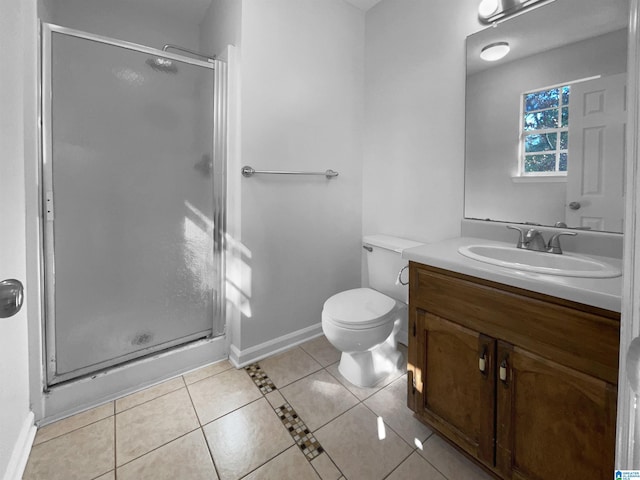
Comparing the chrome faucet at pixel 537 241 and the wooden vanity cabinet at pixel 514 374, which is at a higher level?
the chrome faucet at pixel 537 241

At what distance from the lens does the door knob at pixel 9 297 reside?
0.59m

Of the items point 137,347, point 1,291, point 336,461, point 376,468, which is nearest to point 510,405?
point 376,468

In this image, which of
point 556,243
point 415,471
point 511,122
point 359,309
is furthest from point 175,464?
point 511,122

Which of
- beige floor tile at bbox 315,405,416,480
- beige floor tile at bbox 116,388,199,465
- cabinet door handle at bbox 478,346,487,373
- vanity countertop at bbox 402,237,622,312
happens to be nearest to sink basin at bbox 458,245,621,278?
vanity countertop at bbox 402,237,622,312

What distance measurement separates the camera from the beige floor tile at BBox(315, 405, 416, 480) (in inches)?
47.3

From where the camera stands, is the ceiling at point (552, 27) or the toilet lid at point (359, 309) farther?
the toilet lid at point (359, 309)

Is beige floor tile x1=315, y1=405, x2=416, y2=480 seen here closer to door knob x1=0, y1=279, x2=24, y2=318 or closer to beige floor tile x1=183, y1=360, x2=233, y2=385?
beige floor tile x1=183, y1=360, x2=233, y2=385

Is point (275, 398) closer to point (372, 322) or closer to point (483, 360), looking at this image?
point (372, 322)

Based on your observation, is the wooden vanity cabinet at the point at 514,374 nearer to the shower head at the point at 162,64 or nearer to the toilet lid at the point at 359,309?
the toilet lid at the point at 359,309

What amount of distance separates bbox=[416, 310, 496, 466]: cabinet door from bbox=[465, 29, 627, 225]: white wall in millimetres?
708

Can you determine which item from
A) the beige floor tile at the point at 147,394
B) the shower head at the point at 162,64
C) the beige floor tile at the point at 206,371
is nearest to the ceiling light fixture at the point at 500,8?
the shower head at the point at 162,64

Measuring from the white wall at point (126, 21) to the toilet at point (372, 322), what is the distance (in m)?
2.31

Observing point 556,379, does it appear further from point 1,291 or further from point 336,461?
point 1,291

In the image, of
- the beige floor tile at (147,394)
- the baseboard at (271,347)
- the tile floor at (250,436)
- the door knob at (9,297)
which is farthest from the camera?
the baseboard at (271,347)
